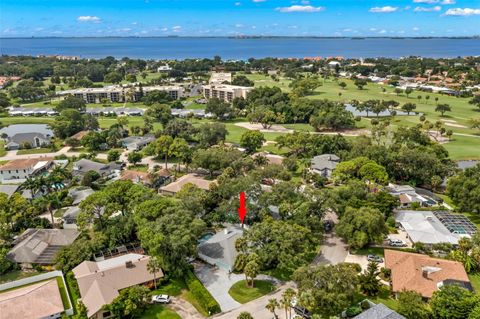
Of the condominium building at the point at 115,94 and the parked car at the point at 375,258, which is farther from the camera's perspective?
the condominium building at the point at 115,94

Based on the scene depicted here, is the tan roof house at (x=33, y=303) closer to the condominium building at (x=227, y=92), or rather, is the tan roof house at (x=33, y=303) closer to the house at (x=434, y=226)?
the house at (x=434, y=226)

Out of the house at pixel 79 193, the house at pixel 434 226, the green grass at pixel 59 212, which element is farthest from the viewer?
the house at pixel 79 193

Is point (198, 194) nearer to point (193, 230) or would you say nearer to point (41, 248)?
point (193, 230)

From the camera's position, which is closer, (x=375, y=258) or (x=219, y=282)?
(x=219, y=282)

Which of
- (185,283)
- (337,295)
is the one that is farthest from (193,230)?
(337,295)

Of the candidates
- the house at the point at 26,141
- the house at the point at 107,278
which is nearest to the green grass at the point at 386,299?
the house at the point at 107,278

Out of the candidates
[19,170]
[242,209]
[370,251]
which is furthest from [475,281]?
[19,170]

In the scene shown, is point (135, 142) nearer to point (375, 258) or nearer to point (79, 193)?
point (79, 193)
